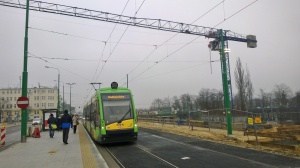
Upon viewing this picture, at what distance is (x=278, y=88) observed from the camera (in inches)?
3826

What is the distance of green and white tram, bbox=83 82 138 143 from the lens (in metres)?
16.5

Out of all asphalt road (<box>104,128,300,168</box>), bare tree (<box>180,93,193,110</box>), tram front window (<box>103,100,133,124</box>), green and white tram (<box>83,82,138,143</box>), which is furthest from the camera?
bare tree (<box>180,93,193,110</box>)

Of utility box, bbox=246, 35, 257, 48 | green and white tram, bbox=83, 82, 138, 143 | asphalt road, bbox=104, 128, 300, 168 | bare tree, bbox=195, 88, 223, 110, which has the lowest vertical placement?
asphalt road, bbox=104, 128, 300, 168

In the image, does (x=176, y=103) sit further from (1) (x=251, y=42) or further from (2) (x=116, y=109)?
(2) (x=116, y=109)

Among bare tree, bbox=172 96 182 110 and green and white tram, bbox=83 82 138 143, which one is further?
bare tree, bbox=172 96 182 110

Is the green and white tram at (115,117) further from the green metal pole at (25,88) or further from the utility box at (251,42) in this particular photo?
the utility box at (251,42)

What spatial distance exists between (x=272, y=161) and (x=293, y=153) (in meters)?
2.08

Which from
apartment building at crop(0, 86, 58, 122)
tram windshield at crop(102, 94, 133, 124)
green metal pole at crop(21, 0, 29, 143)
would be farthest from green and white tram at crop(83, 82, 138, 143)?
apartment building at crop(0, 86, 58, 122)

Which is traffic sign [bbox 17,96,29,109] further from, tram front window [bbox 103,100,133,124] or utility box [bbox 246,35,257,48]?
utility box [bbox 246,35,257,48]

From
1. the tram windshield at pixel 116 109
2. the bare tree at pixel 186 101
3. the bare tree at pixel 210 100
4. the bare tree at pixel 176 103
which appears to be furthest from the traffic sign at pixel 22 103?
the bare tree at pixel 176 103

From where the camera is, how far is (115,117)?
16828mm

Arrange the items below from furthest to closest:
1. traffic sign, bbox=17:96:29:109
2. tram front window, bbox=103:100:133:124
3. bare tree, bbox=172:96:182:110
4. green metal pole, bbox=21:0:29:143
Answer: bare tree, bbox=172:96:182:110 → green metal pole, bbox=21:0:29:143 → traffic sign, bbox=17:96:29:109 → tram front window, bbox=103:100:133:124

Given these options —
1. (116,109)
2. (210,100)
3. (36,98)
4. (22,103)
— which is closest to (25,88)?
(22,103)

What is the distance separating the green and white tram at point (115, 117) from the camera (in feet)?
54.1
